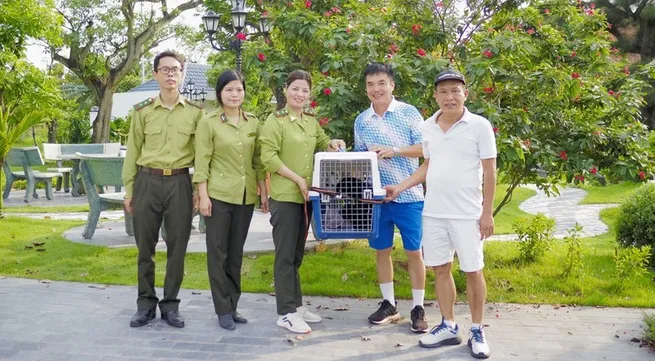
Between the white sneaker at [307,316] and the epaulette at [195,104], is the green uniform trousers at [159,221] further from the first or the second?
the white sneaker at [307,316]

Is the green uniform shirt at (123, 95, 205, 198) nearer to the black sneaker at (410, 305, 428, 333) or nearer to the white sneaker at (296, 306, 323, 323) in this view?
the white sneaker at (296, 306, 323, 323)

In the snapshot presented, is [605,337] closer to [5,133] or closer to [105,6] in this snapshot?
[5,133]

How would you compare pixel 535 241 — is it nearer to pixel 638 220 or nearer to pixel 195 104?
pixel 638 220

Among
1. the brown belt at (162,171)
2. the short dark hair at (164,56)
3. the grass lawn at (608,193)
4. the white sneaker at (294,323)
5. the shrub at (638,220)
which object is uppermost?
the short dark hair at (164,56)

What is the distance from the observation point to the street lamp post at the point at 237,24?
8.15 m

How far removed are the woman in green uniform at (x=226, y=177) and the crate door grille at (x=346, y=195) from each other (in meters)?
0.56

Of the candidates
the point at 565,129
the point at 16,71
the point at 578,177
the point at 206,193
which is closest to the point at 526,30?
the point at 565,129

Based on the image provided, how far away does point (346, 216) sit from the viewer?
4320 mm

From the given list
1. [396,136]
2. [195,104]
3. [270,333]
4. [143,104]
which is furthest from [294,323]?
[143,104]

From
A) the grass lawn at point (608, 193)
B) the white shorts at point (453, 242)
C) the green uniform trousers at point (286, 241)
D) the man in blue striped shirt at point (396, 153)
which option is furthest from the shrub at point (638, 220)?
the grass lawn at point (608, 193)

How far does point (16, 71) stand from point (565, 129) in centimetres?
913

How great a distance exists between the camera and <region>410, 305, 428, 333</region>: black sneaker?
4.46 metres

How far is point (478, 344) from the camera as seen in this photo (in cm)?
405

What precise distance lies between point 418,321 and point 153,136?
2303 mm
